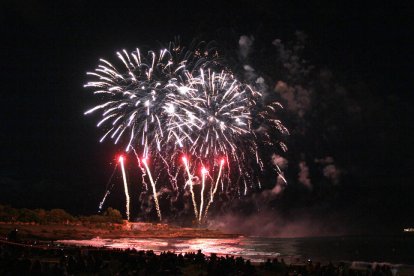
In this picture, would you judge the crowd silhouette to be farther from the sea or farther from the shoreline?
the shoreline

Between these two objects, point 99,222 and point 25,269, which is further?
point 99,222

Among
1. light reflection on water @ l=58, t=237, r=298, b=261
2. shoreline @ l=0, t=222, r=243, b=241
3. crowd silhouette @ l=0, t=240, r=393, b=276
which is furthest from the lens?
shoreline @ l=0, t=222, r=243, b=241

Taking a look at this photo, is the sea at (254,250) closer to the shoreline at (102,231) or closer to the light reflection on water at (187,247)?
the light reflection on water at (187,247)

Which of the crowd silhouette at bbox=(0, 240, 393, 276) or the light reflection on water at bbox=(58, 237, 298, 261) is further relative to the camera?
the light reflection on water at bbox=(58, 237, 298, 261)

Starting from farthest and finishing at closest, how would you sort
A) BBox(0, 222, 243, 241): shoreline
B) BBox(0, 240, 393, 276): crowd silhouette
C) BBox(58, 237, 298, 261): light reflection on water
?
BBox(0, 222, 243, 241): shoreline → BBox(58, 237, 298, 261): light reflection on water → BBox(0, 240, 393, 276): crowd silhouette

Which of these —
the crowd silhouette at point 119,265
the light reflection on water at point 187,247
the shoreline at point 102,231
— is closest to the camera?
the crowd silhouette at point 119,265

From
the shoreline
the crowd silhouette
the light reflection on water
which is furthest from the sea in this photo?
the crowd silhouette

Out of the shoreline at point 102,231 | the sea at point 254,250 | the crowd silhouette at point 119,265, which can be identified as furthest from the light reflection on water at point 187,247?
the crowd silhouette at point 119,265

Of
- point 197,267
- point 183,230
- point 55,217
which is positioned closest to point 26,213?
point 55,217

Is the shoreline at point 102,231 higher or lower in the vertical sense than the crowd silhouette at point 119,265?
higher

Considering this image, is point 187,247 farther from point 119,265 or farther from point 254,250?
point 119,265

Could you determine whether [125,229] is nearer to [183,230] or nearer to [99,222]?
[99,222]

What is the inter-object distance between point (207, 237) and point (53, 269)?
75976mm

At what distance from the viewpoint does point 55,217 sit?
7456 cm
